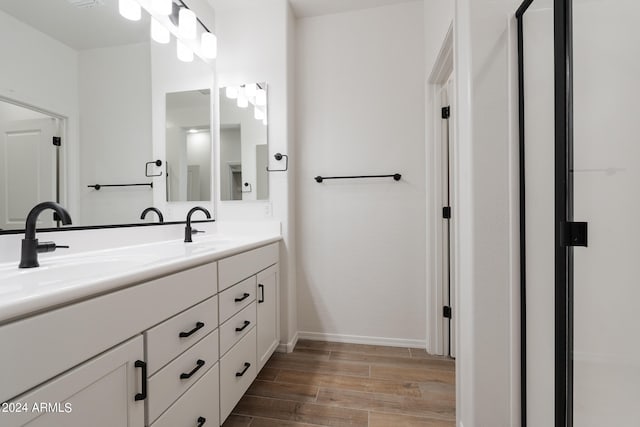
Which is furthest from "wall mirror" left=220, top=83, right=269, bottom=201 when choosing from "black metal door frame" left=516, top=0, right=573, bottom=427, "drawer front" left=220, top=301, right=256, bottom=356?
"black metal door frame" left=516, top=0, right=573, bottom=427

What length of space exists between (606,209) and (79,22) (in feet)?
6.87

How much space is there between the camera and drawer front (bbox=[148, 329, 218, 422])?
811 mm

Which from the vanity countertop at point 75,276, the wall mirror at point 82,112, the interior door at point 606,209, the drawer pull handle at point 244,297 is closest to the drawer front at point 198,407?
the drawer pull handle at point 244,297

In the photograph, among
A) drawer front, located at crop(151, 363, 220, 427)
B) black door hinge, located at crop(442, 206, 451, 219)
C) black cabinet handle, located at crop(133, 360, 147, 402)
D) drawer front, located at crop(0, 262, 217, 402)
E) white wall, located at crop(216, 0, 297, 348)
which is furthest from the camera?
white wall, located at crop(216, 0, 297, 348)

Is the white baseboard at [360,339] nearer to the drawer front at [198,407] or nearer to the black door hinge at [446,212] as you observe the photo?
the black door hinge at [446,212]

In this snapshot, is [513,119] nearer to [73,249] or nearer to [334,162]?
[334,162]

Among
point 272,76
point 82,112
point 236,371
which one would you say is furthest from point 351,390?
point 272,76

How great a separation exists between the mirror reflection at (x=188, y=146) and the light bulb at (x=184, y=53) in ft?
0.69

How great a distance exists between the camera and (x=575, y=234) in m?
0.80

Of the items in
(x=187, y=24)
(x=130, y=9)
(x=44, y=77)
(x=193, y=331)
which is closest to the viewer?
(x=193, y=331)

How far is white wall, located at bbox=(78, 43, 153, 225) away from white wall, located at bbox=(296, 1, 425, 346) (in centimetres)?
109

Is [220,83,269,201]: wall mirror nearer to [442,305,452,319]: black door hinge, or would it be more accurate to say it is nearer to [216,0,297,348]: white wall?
[216,0,297,348]: white wall

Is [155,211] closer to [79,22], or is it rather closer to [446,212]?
[79,22]

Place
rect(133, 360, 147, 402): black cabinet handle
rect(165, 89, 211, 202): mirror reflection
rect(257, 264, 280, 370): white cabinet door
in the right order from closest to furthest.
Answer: rect(133, 360, 147, 402): black cabinet handle < rect(257, 264, 280, 370): white cabinet door < rect(165, 89, 211, 202): mirror reflection
